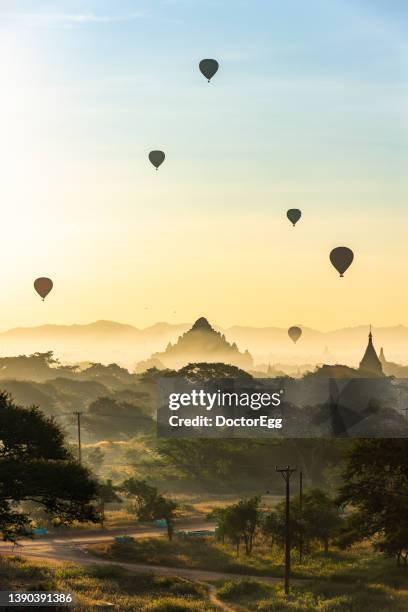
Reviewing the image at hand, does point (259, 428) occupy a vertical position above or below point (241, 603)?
above

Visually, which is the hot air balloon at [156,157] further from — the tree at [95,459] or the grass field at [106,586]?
the grass field at [106,586]

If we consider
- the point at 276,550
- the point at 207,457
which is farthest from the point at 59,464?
the point at 207,457

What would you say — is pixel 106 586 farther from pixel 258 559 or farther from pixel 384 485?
pixel 384 485

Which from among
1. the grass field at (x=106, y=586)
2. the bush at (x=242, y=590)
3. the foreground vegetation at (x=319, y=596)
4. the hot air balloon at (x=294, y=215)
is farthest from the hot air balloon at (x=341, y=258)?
the bush at (x=242, y=590)

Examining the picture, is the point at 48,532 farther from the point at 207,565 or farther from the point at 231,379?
the point at 231,379

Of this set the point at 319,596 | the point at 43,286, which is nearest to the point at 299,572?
the point at 319,596
